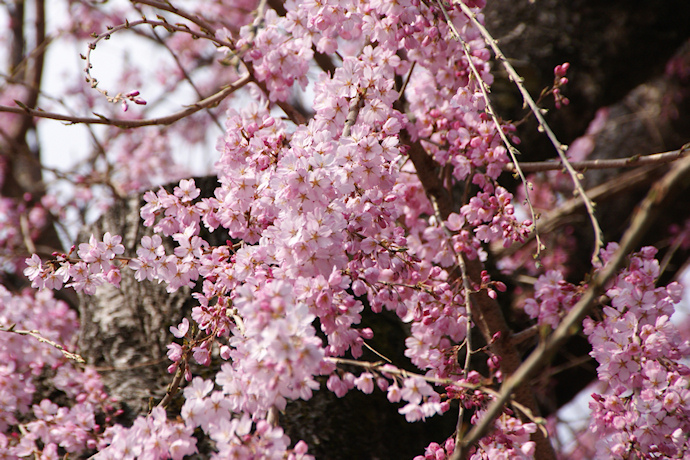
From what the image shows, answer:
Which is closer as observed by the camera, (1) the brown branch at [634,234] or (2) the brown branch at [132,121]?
(1) the brown branch at [634,234]

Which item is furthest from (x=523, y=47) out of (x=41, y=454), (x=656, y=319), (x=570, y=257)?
(x=41, y=454)

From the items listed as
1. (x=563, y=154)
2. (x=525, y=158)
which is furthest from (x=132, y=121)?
(x=525, y=158)

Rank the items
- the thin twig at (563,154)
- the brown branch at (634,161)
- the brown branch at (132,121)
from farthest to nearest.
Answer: the brown branch at (634,161) < the brown branch at (132,121) < the thin twig at (563,154)

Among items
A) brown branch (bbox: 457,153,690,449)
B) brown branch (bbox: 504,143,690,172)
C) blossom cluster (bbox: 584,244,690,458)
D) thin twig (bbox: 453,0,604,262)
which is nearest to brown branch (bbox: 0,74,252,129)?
thin twig (bbox: 453,0,604,262)

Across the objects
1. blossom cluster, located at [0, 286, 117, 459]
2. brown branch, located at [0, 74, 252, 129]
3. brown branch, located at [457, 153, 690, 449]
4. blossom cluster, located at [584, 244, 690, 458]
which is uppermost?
brown branch, located at [0, 74, 252, 129]

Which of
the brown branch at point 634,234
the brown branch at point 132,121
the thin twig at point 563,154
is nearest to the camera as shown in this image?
the brown branch at point 634,234

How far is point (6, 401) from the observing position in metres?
1.98

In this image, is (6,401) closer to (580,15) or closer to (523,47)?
(523,47)

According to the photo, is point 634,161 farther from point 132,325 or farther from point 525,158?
point 132,325

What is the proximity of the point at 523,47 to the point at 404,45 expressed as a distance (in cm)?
156

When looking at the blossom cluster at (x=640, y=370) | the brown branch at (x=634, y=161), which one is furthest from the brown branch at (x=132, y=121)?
the blossom cluster at (x=640, y=370)

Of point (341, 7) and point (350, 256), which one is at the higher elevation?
point (341, 7)

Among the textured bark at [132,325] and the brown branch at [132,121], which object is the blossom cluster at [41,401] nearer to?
the textured bark at [132,325]

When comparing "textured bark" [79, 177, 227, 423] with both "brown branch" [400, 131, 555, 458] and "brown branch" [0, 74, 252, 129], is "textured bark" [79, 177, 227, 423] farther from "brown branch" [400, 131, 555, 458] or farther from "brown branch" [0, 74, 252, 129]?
"brown branch" [400, 131, 555, 458]
